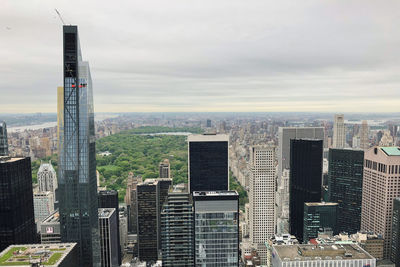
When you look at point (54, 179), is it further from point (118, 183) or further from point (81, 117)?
point (81, 117)

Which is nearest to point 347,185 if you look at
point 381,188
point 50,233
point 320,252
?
point 381,188

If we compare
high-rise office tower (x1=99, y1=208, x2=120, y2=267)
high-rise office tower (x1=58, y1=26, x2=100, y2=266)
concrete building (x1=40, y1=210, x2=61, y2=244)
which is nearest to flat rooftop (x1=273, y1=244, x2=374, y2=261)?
high-rise office tower (x1=58, y1=26, x2=100, y2=266)

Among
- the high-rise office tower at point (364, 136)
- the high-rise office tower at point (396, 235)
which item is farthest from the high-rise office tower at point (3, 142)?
the high-rise office tower at point (364, 136)

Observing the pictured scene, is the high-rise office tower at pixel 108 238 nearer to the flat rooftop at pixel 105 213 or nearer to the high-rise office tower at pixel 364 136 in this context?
the flat rooftop at pixel 105 213

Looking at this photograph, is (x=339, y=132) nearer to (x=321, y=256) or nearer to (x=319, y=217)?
(x=319, y=217)

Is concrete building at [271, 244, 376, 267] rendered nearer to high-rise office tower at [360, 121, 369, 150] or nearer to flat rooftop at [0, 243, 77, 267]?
flat rooftop at [0, 243, 77, 267]

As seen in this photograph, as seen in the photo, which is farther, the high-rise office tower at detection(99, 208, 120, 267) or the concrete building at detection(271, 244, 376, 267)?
the high-rise office tower at detection(99, 208, 120, 267)
